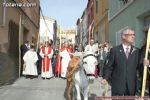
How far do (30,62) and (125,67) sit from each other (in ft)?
40.7

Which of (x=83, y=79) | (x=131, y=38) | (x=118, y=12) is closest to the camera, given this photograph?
(x=131, y=38)

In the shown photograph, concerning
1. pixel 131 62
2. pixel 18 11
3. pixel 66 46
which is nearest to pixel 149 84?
pixel 131 62

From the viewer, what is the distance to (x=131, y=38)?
6.98 m

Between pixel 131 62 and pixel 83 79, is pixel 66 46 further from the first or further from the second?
pixel 131 62

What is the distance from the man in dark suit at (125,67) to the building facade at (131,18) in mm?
8635

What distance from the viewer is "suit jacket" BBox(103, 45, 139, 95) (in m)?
7.08

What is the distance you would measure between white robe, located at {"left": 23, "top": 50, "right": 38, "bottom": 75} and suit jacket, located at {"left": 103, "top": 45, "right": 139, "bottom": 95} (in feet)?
39.3

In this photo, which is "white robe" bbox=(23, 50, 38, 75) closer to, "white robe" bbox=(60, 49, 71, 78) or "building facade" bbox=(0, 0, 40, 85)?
"building facade" bbox=(0, 0, 40, 85)

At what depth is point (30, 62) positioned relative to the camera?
755 inches

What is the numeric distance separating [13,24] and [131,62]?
1211 cm

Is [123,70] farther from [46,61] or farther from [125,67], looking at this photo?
[46,61]

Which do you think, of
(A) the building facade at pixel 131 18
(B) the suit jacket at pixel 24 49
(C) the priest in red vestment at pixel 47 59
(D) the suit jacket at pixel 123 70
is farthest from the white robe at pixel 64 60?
(D) the suit jacket at pixel 123 70

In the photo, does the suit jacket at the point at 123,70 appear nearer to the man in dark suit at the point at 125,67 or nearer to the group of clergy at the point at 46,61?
the man in dark suit at the point at 125,67

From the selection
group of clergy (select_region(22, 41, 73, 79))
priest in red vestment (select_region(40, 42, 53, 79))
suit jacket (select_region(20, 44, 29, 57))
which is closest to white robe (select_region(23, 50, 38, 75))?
group of clergy (select_region(22, 41, 73, 79))
